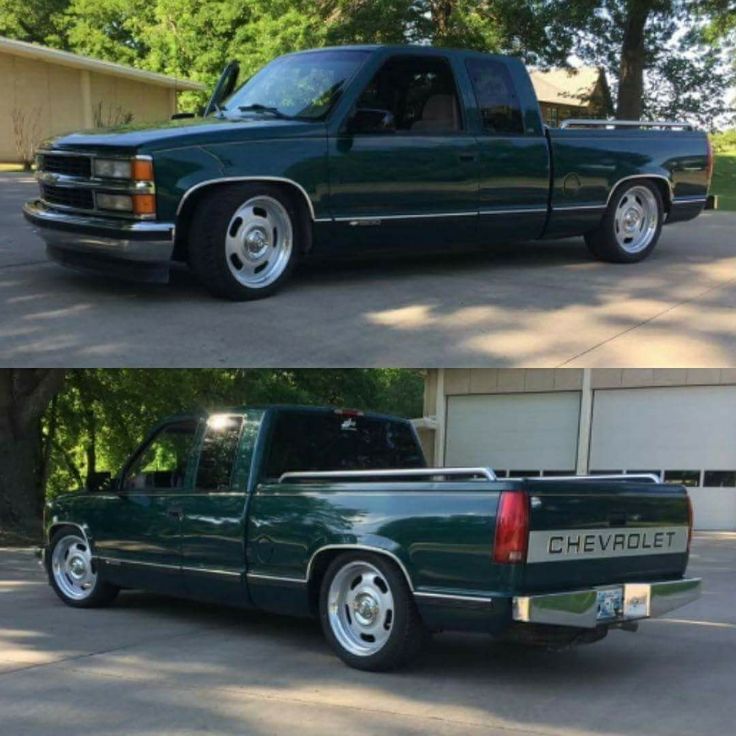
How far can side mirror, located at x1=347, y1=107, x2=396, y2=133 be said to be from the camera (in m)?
9.09

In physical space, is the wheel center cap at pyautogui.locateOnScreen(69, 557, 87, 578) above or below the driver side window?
below

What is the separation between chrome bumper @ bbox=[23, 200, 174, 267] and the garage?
15546 mm

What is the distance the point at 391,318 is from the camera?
8.67 m

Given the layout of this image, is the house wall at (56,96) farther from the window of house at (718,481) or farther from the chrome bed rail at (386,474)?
the chrome bed rail at (386,474)

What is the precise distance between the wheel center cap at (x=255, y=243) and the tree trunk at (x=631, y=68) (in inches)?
926

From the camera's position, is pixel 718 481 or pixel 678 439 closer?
pixel 678 439

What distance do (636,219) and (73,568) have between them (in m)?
6.63

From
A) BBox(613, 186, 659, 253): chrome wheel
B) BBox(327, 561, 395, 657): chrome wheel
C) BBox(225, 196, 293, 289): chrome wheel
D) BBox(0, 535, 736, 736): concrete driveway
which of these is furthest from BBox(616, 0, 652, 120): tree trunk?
BBox(327, 561, 395, 657): chrome wheel

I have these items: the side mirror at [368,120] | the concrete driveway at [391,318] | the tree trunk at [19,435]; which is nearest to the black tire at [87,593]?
the concrete driveway at [391,318]

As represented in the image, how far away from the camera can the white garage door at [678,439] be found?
23359 millimetres

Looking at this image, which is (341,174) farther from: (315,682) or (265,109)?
(315,682)

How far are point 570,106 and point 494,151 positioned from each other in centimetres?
3591

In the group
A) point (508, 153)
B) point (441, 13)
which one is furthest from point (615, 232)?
point (441, 13)

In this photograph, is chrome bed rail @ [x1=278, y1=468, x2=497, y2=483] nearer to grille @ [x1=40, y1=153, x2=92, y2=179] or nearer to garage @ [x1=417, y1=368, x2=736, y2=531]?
grille @ [x1=40, y1=153, x2=92, y2=179]
